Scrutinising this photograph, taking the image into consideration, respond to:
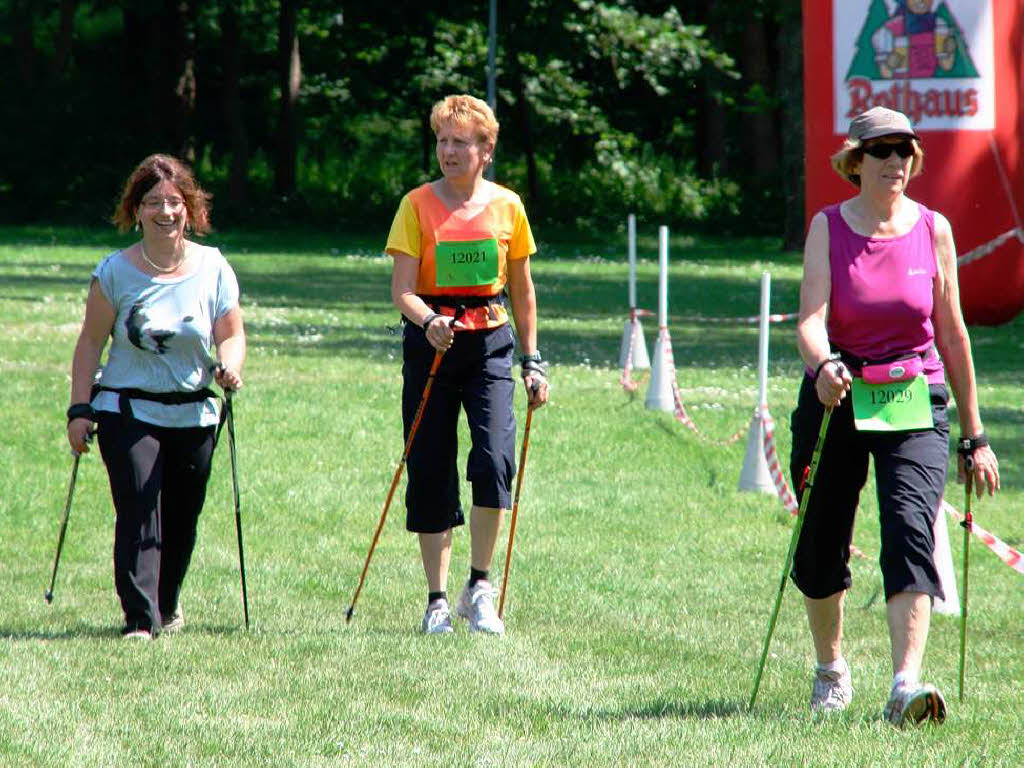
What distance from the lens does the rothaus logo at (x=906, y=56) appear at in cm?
1814

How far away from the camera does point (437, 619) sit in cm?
711

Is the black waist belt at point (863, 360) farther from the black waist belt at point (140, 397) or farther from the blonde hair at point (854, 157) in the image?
the black waist belt at point (140, 397)

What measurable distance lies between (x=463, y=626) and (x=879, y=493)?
2.24m

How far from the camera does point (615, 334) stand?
21.2 metres

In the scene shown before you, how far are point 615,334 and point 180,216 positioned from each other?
14.6m

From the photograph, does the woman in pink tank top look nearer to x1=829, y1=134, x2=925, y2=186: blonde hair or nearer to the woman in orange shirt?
x1=829, y1=134, x2=925, y2=186: blonde hair

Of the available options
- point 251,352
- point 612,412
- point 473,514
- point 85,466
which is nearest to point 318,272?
point 251,352

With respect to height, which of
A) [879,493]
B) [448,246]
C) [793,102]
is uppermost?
[793,102]

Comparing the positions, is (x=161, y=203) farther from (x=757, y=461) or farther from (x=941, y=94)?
(x=941, y=94)

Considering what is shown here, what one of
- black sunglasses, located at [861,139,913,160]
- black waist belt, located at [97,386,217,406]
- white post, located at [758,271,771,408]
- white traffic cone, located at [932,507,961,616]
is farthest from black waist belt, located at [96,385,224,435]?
white post, located at [758,271,771,408]

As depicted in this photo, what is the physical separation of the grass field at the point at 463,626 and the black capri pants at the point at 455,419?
545 millimetres

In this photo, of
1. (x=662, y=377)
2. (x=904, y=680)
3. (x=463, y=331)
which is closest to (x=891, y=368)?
(x=904, y=680)

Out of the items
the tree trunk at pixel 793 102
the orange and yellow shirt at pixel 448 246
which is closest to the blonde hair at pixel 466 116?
the orange and yellow shirt at pixel 448 246

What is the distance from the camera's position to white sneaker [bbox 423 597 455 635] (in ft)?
23.3
